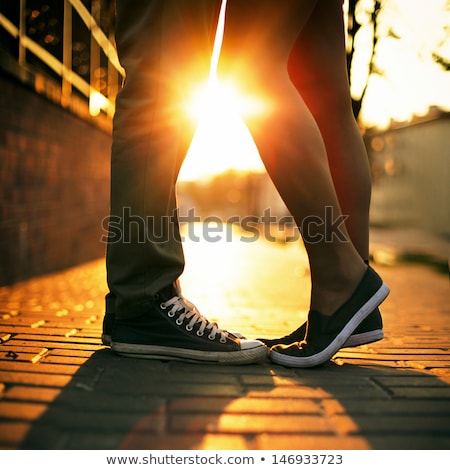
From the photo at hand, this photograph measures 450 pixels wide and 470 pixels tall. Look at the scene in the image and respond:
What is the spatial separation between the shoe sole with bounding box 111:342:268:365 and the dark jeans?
4.2 inches

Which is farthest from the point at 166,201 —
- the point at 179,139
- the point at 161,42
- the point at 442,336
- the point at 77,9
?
the point at 77,9

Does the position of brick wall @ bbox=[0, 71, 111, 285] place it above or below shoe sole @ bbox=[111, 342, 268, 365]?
above

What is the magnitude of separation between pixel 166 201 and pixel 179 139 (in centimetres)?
20

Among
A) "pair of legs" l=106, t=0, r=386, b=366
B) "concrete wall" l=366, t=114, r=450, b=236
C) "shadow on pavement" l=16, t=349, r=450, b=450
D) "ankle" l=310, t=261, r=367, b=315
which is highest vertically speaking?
"concrete wall" l=366, t=114, r=450, b=236

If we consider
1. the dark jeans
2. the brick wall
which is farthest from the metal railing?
the dark jeans

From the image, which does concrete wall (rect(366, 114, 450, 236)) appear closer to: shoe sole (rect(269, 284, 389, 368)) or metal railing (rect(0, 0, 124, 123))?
metal railing (rect(0, 0, 124, 123))

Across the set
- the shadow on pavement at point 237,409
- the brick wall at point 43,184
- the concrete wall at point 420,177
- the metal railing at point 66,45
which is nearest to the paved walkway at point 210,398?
the shadow on pavement at point 237,409

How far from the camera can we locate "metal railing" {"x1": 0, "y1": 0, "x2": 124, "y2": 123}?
15.0 feet

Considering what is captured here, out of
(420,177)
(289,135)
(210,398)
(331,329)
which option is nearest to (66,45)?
(289,135)

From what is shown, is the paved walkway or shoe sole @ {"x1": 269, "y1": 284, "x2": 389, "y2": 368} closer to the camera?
the paved walkway

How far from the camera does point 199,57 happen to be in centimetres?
160

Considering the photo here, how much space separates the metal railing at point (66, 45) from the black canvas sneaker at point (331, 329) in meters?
3.32

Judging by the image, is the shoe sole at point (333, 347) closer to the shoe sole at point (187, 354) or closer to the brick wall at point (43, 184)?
the shoe sole at point (187, 354)
